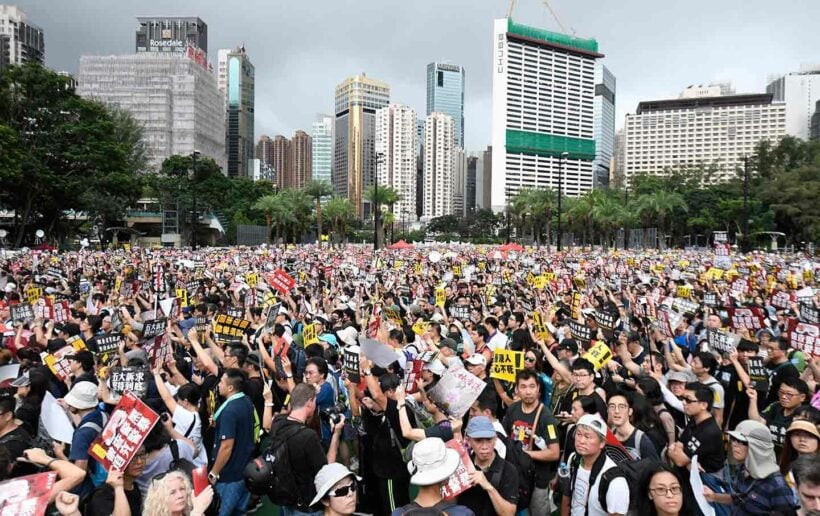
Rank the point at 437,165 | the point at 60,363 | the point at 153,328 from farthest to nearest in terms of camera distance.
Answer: the point at 437,165 < the point at 153,328 < the point at 60,363

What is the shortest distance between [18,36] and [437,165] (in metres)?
113

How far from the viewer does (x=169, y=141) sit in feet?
316

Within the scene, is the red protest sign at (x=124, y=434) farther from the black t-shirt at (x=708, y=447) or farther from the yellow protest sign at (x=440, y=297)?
the yellow protest sign at (x=440, y=297)

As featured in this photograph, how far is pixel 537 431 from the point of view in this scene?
15.8 ft

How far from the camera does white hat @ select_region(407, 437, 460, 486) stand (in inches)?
122

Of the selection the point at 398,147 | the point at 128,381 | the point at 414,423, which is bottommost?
the point at 414,423

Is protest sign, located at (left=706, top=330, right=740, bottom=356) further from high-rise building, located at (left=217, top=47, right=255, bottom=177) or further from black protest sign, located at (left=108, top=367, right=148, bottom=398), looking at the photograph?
high-rise building, located at (left=217, top=47, right=255, bottom=177)

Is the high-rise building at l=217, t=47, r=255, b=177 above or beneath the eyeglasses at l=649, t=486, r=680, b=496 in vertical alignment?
above

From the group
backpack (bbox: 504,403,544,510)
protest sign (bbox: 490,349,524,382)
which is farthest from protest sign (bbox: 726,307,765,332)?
backpack (bbox: 504,403,544,510)

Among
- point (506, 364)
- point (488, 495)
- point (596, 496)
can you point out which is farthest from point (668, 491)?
point (506, 364)

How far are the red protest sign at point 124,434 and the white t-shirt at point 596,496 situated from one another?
8.73ft

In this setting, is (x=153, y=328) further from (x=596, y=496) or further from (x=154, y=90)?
(x=154, y=90)

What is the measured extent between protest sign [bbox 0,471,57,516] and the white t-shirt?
2.95 m

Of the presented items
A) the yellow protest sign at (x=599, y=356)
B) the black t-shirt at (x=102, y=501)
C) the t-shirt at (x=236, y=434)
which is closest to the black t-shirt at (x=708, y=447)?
the yellow protest sign at (x=599, y=356)
